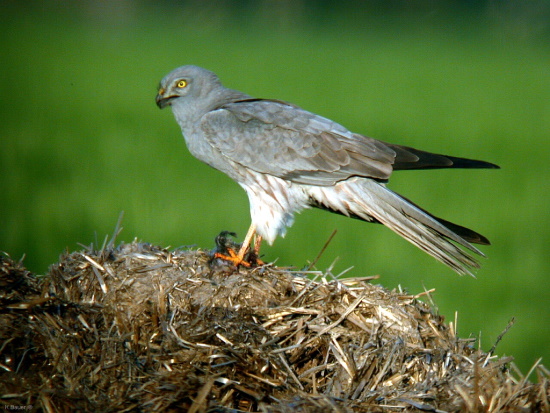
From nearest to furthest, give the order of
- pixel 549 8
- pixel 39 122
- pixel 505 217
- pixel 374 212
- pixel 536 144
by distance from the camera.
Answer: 1. pixel 374 212
2. pixel 505 217
3. pixel 39 122
4. pixel 536 144
5. pixel 549 8

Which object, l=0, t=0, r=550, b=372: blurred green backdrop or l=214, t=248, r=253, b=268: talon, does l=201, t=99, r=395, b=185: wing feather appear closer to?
l=214, t=248, r=253, b=268: talon

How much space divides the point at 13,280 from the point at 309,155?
1921 mm

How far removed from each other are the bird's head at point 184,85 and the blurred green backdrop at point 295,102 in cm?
207

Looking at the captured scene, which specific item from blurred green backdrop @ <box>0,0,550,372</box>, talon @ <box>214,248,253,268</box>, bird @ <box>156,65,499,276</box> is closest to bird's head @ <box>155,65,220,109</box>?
bird @ <box>156,65,499,276</box>

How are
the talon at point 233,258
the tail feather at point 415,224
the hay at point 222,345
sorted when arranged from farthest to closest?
the tail feather at point 415,224 < the talon at point 233,258 < the hay at point 222,345

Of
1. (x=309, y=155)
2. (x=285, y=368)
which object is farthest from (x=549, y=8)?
(x=285, y=368)

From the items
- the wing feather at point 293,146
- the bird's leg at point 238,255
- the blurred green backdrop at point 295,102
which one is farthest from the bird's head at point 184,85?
the blurred green backdrop at point 295,102

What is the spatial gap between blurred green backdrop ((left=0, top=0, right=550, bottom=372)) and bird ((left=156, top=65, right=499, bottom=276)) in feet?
6.61

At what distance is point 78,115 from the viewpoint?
9.46m

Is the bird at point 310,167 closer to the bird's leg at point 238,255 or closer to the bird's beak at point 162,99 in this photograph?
the bird's leg at point 238,255

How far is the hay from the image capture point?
259 cm

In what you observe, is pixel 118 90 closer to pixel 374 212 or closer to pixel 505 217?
pixel 505 217

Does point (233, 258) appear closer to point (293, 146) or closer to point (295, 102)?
point (293, 146)

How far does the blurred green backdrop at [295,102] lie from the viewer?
655cm
